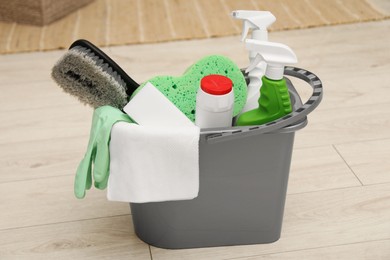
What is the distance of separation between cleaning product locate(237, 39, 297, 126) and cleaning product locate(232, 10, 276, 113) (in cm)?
4

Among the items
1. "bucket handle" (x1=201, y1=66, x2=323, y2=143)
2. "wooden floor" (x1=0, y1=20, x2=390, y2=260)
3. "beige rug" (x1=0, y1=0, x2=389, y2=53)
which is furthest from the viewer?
"beige rug" (x1=0, y1=0, x2=389, y2=53)

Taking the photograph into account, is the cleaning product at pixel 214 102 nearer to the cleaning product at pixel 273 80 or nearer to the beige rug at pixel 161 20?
the cleaning product at pixel 273 80

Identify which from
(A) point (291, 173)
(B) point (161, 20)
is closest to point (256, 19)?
(A) point (291, 173)

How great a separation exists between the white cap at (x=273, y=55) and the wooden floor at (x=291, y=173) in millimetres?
313

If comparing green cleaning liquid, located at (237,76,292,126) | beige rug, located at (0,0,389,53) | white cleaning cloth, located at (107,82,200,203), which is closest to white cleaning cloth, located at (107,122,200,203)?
white cleaning cloth, located at (107,82,200,203)

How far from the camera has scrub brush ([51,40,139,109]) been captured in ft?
2.99

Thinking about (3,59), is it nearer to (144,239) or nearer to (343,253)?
(144,239)

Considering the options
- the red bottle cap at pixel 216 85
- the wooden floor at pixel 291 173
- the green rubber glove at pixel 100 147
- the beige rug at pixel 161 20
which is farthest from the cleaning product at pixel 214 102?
the beige rug at pixel 161 20

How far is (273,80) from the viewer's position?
90 cm

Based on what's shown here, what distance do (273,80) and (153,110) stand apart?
0.58 ft

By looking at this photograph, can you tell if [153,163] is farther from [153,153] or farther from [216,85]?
[216,85]

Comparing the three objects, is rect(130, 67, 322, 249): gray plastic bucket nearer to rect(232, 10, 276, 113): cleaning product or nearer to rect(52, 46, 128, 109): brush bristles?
rect(232, 10, 276, 113): cleaning product

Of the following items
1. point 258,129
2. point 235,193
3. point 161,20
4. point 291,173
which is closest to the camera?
point 258,129

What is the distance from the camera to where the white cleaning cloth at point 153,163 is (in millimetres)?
878
